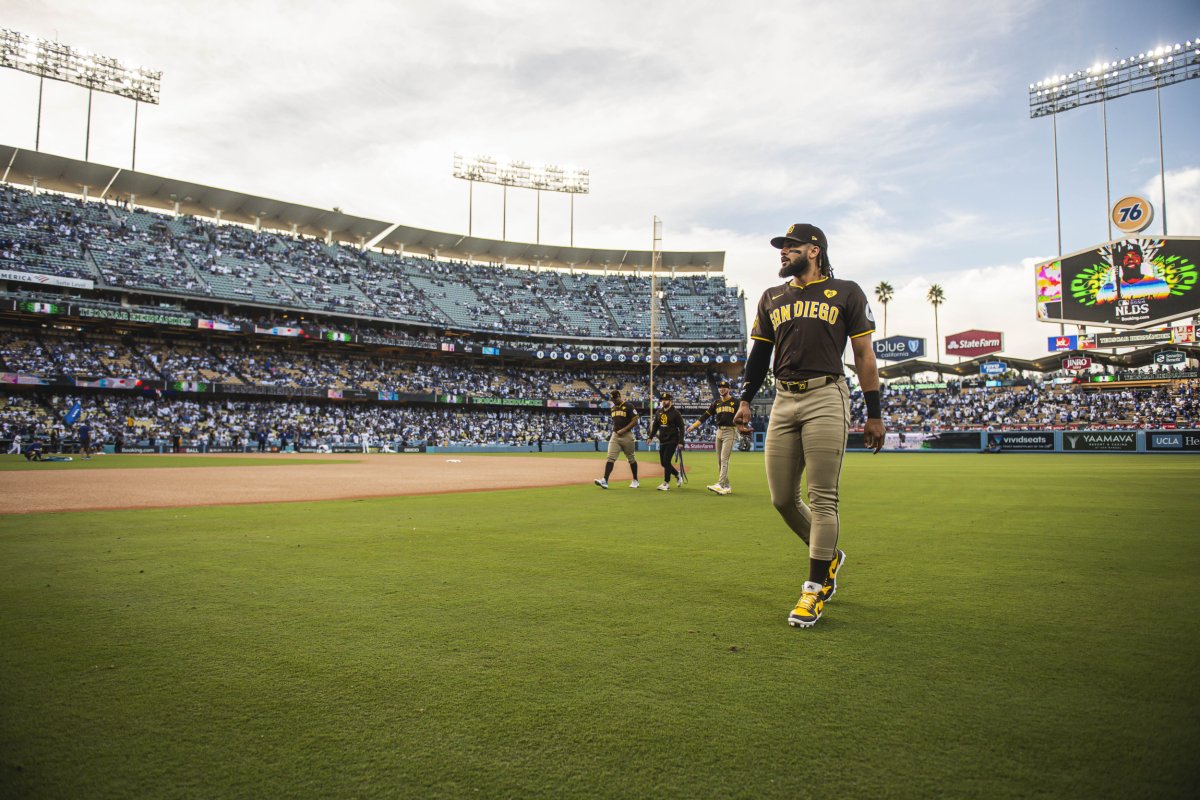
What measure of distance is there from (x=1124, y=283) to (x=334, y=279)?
174 ft

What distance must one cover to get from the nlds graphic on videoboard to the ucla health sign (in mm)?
22888

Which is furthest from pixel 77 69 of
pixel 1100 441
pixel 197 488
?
pixel 1100 441

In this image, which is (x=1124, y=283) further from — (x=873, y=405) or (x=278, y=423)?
(x=278, y=423)

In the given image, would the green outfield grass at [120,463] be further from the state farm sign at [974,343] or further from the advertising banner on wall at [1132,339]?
the state farm sign at [974,343]

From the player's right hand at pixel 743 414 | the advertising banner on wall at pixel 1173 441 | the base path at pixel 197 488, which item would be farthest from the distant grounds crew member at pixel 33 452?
the advertising banner on wall at pixel 1173 441

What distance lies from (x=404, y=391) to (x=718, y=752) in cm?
5375

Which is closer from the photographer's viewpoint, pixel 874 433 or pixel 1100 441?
pixel 874 433

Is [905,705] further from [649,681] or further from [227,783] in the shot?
[227,783]

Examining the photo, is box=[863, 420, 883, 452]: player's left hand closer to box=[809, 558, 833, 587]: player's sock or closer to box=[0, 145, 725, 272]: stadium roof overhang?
box=[809, 558, 833, 587]: player's sock

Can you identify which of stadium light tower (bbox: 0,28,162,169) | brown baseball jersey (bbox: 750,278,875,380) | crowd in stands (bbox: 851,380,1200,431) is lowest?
brown baseball jersey (bbox: 750,278,875,380)

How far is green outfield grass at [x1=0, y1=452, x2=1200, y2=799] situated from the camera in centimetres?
215

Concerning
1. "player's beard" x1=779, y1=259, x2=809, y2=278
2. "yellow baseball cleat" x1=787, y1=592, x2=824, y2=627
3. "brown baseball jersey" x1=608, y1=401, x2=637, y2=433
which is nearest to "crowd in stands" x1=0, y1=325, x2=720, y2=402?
"brown baseball jersey" x1=608, y1=401, x2=637, y2=433

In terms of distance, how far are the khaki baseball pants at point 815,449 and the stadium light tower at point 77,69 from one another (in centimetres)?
6089

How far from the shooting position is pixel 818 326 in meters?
4.46
